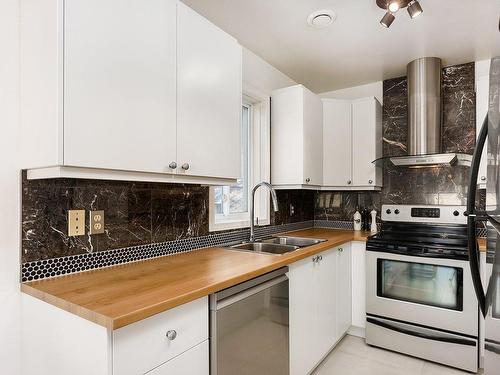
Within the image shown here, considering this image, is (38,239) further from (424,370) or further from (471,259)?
(424,370)

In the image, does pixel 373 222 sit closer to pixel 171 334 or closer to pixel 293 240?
pixel 293 240

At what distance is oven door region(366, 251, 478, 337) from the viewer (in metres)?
2.13

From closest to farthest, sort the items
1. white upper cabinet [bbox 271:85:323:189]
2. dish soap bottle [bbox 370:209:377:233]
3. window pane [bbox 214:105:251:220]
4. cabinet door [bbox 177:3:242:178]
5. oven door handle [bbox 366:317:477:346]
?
cabinet door [bbox 177:3:242:178] → oven door handle [bbox 366:317:477:346] → window pane [bbox 214:105:251:220] → white upper cabinet [bbox 271:85:323:189] → dish soap bottle [bbox 370:209:377:233]

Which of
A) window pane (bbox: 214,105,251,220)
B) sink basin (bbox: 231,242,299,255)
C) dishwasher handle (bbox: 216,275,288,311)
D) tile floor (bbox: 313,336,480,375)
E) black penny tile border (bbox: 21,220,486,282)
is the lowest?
tile floor (bbox: 313,336,480,375)

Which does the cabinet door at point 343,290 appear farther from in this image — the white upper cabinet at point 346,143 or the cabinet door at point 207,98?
the cabinet door at point 207,98

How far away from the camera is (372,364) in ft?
7.40

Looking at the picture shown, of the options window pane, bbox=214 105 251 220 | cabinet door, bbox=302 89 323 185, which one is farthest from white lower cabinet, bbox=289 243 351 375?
window pane, bbox=214 105 251 220

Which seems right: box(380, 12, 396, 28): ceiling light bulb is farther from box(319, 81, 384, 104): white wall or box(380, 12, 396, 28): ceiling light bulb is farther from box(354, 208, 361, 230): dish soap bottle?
box(354, 208, 361, 230): dish soap bottle

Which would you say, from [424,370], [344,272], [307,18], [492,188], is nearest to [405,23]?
[307,18]

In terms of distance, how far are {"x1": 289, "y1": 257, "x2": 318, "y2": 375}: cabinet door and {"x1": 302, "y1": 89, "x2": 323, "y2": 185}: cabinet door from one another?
91 cm

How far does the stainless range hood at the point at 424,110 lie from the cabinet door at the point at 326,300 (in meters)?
1.11

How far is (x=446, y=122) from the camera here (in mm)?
2814

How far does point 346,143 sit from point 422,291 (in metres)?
1.44

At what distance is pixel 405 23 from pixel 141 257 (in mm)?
2239
